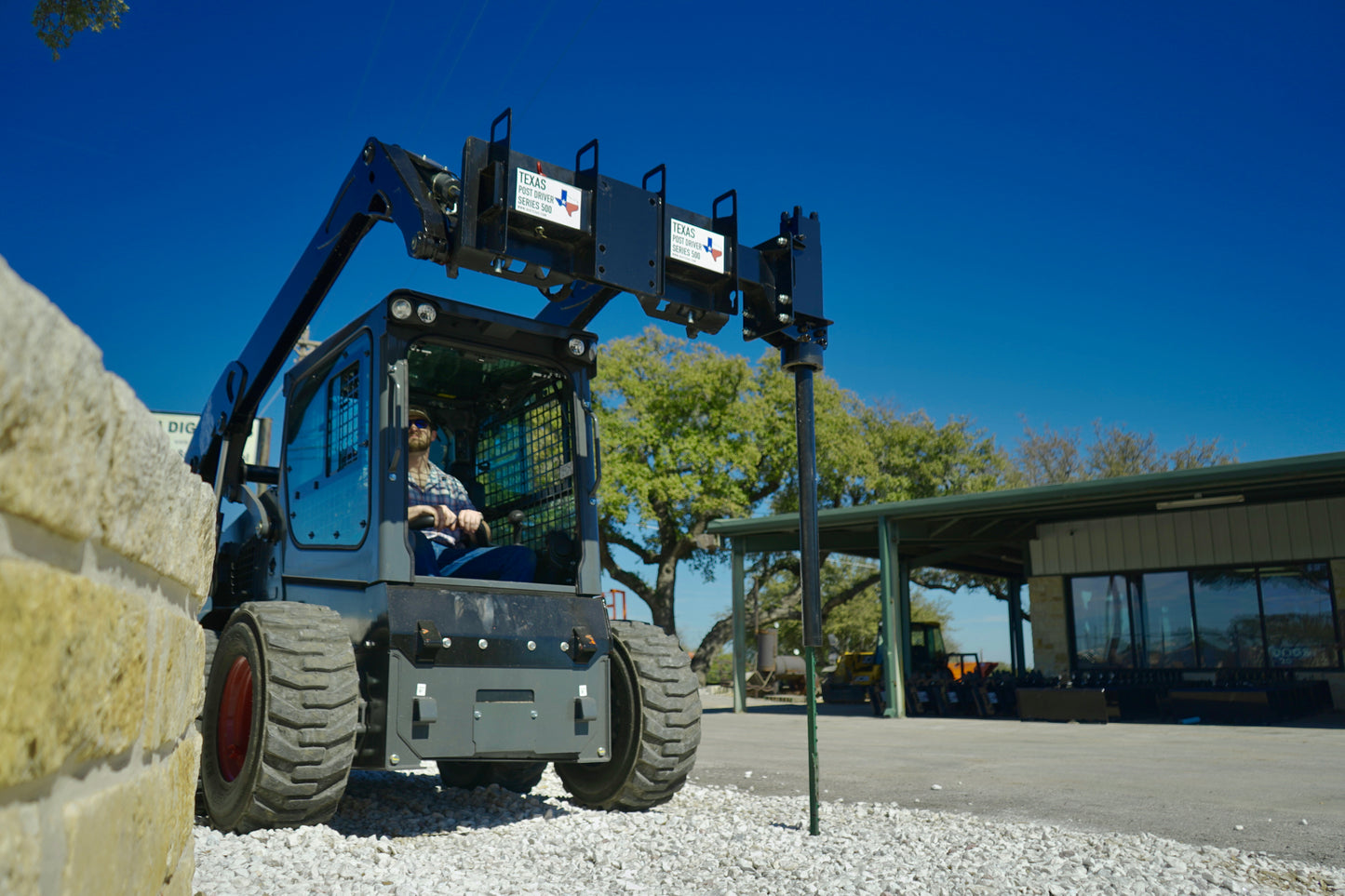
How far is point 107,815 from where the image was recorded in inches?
57.2

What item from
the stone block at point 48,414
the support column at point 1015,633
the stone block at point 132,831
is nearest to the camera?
the stone block at point 48,414

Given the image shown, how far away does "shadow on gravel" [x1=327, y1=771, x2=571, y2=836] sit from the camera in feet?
17.7

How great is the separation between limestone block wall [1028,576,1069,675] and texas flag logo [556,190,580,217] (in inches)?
666

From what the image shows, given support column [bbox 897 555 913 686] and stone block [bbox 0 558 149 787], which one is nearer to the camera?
stone block [bbox 0 558 149 787]

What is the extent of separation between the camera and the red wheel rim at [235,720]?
16.8ft

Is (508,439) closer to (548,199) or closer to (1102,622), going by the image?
(548,199)

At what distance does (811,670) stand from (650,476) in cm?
2603

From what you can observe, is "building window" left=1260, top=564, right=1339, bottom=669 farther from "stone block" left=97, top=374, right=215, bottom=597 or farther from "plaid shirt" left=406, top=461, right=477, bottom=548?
"stone block" left=97, top=374, right=215, bottom=597

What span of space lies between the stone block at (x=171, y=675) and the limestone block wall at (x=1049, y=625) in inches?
752

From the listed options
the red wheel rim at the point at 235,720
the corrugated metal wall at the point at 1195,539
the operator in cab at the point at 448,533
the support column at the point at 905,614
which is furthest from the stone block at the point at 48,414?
the corrugated metal wall at the point at 1195,539

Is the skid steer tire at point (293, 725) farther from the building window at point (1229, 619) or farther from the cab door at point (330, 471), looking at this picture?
the building window at point (1229, 619)

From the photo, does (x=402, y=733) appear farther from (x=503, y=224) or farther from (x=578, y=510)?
(x=503, y=224)

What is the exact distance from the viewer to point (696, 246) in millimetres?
5223

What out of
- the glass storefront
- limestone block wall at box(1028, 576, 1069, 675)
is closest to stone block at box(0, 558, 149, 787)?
the glass storefront
